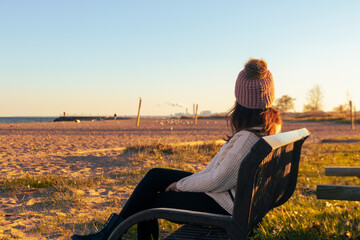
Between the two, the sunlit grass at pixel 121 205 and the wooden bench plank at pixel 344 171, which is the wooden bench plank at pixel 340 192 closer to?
the sunlit grass at pixel 121 205

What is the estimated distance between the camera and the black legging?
2.17 metres

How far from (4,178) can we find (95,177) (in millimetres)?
1616

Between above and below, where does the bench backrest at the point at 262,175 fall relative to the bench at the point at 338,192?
above

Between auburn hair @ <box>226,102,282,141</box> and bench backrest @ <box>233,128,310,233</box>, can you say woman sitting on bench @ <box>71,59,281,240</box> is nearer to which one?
auburn hair @ <box>226,102,282,141</box>

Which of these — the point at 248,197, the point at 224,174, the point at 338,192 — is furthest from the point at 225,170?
the point at 338,192

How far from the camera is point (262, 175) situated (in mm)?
1743

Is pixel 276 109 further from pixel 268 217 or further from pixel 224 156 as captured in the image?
pixel 268 217

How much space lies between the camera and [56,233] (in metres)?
3.57

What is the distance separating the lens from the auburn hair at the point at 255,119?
2174mm

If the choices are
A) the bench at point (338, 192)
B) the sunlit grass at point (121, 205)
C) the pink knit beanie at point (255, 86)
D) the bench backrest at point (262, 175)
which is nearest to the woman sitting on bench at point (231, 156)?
the pink knit beanie at point (255, 86)

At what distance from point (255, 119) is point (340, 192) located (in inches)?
67.8

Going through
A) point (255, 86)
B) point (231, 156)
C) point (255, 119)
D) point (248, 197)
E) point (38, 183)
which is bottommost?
point (38, 183)

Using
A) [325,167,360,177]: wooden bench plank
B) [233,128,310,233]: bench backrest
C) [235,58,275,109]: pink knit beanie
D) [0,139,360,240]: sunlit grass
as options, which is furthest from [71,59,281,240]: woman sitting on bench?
[325,167,360,177]: wooden bench plank

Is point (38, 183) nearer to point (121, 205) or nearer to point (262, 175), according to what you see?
point (121, 205)
